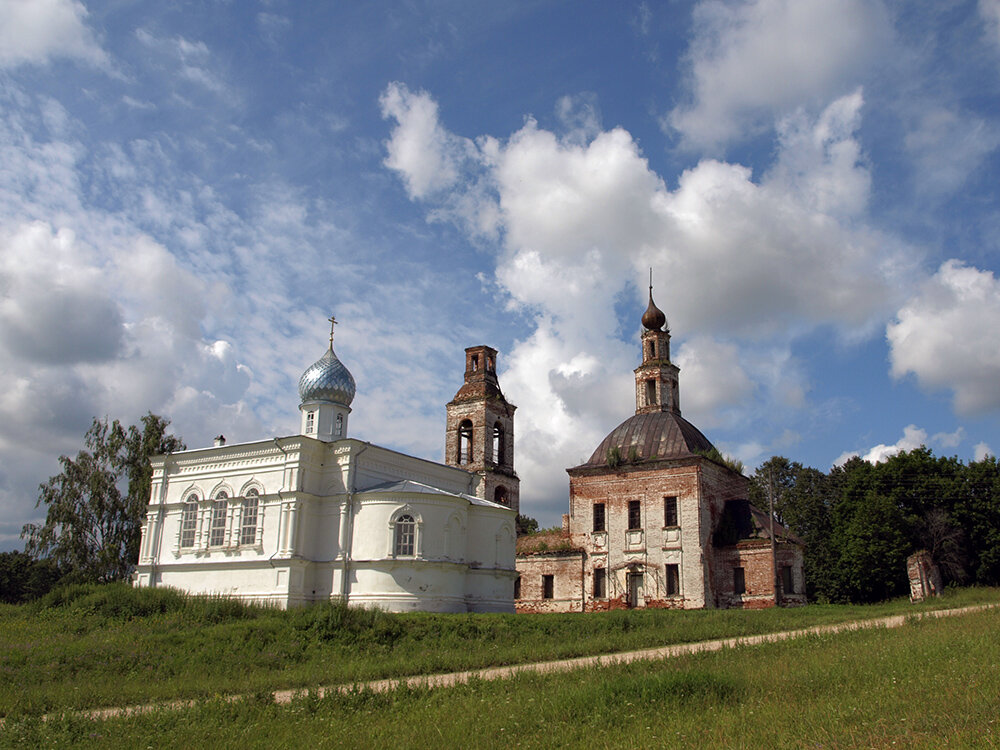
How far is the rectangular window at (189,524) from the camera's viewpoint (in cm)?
3045

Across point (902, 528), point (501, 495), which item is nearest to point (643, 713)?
point (501, 495)

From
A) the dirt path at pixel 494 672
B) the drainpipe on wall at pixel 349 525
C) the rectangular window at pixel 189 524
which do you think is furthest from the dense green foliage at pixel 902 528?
the rectangular window at pixel 189 524

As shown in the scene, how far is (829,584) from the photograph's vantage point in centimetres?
3769

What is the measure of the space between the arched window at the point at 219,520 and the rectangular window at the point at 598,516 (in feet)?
53.7

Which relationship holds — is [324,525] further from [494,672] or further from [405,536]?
[494,672]

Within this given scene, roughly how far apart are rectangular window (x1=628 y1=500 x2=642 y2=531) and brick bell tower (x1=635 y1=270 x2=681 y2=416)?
557 cm

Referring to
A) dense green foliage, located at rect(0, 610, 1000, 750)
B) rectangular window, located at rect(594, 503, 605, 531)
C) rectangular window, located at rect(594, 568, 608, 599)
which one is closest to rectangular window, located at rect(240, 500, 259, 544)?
rectangular window, located at rect(594, 568, 608, 599)

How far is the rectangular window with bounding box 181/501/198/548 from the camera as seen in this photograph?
30453 millimetres

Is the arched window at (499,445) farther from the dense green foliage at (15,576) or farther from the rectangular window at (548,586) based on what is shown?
the dense green foliage at (15,576)

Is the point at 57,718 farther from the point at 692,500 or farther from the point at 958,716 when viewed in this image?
the point at 692,500

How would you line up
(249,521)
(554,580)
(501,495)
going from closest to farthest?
(249,521) < (554,580) < (501,495)

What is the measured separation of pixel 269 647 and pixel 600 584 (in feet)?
70.3

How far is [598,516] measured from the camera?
124 feet

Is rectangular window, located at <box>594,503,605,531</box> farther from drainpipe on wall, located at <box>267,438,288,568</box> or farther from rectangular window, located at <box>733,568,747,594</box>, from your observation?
drainpipe on wall, located at <box>267,438,288,568</box>
